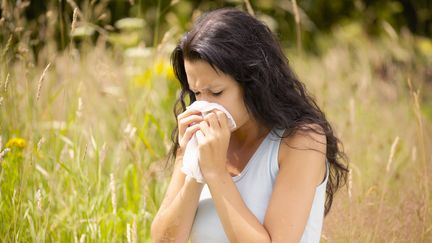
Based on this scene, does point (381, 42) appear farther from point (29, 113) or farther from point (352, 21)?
point (29, 113)

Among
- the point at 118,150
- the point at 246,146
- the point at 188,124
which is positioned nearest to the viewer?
the point at 188,124

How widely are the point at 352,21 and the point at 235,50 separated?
20.4 feet

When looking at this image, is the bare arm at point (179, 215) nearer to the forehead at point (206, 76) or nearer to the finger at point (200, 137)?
the finger at point (200, 137)

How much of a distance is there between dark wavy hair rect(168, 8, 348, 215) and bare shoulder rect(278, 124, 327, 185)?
0.06ft

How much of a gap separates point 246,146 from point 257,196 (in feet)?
0.69

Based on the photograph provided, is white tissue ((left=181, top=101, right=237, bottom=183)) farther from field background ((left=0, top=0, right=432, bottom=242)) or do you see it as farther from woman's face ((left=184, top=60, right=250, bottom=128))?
field background ((left=0, top=0, right=432, bottom=242))

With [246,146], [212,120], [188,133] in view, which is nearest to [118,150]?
[246,146]

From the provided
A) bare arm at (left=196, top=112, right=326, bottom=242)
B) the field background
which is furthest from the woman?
the field background

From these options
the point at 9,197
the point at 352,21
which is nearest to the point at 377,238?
the point at 9,197

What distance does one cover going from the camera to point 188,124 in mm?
2000

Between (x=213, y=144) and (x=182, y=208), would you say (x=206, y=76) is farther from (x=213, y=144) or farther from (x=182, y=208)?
(x=182, y=208)

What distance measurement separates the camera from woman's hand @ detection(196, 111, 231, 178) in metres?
1.90

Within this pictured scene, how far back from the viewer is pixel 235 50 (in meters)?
1.98

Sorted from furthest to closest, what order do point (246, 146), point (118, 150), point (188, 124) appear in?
1. point (118, 150)
2. point (246, 146)
3. point (188, 124)
